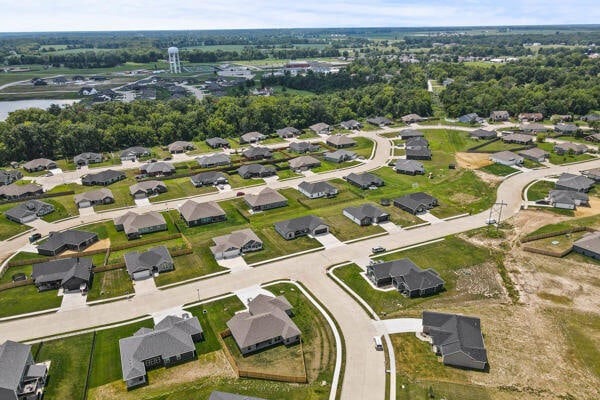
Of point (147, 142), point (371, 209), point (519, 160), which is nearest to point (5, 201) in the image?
point (147, 142)

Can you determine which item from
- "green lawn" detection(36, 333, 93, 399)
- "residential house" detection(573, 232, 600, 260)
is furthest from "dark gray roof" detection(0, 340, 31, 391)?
"residential house" detection(573, 232, 600, 260)

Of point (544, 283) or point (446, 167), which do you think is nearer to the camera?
point (544, 283)

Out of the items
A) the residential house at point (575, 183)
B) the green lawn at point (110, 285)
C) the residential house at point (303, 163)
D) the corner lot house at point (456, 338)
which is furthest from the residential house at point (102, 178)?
the residential house at point (575, 183)

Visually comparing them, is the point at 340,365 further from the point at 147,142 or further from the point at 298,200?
the point at 147,142

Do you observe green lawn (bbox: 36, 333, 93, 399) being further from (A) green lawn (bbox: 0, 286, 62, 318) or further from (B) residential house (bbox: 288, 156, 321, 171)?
(B) residential house (bbox: 288, 156, 321, 171)

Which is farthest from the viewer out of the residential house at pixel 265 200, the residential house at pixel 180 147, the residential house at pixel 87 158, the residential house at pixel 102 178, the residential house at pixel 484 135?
the residential house at pixel 484 135

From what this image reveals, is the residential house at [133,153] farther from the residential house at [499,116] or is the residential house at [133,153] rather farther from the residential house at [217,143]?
the residential house at [499,116]
